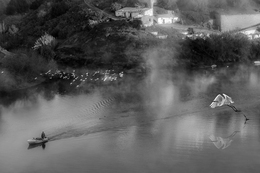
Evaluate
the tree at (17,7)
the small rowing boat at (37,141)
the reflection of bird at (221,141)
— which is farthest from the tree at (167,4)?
the small rowing boat at (37,141)

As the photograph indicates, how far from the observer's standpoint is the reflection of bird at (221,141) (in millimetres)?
18147

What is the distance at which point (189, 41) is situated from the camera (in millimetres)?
36812

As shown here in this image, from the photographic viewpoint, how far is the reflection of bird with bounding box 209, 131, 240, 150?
59.5 ft

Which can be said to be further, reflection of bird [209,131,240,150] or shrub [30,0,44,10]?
shrub [30,0,44,10]

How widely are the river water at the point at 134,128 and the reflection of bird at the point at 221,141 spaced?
0.14 ft

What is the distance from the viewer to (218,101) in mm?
22781

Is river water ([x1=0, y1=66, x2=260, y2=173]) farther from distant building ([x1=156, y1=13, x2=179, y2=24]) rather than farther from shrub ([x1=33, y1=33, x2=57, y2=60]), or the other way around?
distant building ([x1=156, y1=13, x2=179, y2=24])

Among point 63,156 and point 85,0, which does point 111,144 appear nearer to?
point 63,156

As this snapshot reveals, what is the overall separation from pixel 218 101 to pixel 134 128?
5492mm

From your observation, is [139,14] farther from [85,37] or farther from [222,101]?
[222,101]

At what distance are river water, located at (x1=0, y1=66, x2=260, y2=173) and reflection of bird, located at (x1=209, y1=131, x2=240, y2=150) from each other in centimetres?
4

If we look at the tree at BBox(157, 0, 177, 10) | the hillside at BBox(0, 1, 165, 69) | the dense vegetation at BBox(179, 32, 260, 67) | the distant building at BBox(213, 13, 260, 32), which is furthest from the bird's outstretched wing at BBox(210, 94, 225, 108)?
the tree at BBox(157, 0, 177, 10)

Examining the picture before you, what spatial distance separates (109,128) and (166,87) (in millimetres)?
8464

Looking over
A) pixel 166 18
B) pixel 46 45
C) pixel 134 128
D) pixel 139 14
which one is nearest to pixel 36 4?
pixel 46 45
